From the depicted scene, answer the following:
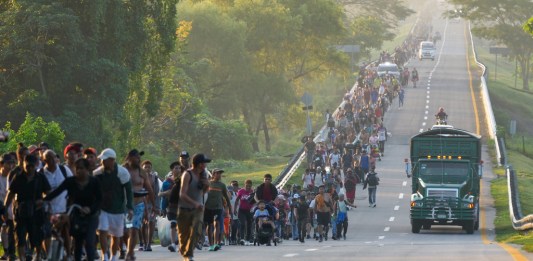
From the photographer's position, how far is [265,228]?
29312 mm

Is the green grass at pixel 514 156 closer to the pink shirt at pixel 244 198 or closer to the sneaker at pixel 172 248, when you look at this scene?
the pink shirt at pixel 244 198

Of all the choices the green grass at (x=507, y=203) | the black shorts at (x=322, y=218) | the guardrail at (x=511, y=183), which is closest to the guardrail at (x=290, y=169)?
the green grass at (x=507, y=203)

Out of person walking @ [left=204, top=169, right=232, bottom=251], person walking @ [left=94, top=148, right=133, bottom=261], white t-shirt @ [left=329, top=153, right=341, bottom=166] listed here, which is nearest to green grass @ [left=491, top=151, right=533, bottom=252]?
person walking @ [left=204, top=169, right=232, bottom=251]

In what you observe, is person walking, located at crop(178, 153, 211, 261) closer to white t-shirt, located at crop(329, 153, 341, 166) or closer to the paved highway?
the paved highway

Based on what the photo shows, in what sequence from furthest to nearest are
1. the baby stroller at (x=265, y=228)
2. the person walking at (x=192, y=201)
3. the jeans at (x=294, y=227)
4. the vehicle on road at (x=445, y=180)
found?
the vehicle on road at (x=445, y=180) < the jeans at (x=294, y=227) < the baby stroller at (x=265, y=228) < the person walking at (x=192, y=201)

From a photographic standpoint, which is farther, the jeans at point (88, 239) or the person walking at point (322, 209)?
the person walking at point (322, 209)

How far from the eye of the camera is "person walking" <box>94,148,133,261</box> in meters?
18.4

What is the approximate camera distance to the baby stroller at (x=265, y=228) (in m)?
29.2

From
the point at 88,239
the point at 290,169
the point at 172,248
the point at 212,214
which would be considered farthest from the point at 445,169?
the point at 88,239

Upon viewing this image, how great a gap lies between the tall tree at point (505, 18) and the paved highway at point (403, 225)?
4747 mm

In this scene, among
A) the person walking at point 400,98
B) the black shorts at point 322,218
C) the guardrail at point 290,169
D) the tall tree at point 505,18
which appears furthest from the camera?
the tall tree at point 505,18

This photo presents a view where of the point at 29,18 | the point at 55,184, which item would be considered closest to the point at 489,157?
the point at 29,18

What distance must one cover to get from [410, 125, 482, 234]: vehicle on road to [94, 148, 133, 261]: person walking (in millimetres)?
20907

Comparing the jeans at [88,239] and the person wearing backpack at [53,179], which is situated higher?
the person wearing backpack at [53,179]
